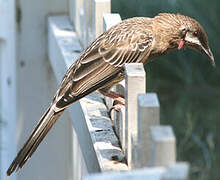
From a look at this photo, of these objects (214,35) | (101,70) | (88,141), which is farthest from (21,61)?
(214,35)

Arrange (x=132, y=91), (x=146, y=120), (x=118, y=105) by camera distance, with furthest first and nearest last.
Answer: (x=118, y=105)
(x=132, y=91)
(x=146, y=120)

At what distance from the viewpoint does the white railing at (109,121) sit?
197cm

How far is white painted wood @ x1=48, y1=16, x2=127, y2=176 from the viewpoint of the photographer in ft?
9.30

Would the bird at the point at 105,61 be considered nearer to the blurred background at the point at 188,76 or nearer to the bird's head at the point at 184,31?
the bird's head at the point at 184,31

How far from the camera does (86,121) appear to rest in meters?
3.27

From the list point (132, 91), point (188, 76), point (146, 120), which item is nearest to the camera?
point (146, 120)

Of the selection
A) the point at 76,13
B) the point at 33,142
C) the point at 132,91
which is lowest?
the point at 33,142

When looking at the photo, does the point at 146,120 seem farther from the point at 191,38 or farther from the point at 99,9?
the point at 191,38

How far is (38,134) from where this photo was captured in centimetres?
351

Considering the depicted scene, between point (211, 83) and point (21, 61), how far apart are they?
10.5ft

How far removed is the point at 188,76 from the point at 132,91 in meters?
5.09

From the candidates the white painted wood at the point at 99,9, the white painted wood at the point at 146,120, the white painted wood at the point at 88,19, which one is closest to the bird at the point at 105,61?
the white painted wood at the point at 99,9

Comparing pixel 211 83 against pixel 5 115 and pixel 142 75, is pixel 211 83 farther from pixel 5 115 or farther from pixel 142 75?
pixel 142 75

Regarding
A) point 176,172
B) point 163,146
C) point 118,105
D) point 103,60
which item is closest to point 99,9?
point 103,60
